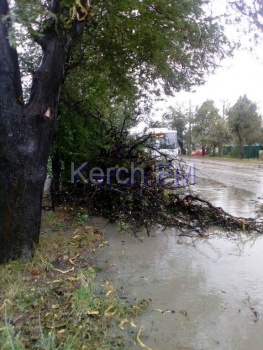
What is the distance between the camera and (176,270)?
4.25 meters

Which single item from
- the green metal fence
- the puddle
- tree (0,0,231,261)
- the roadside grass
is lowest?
the roadside grass

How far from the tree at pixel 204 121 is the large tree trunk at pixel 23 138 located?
36.6 meters

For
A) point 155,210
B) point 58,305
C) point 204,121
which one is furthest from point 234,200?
point 204,121

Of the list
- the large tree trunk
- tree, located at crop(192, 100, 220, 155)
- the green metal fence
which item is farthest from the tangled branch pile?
tree, located at crop(192, 100, 220, 155)

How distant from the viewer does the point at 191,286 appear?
376cm

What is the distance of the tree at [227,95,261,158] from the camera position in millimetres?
32531

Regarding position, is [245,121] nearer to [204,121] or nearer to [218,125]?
[218,125]

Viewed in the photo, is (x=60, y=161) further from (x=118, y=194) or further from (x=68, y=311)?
(x=68, y=311)

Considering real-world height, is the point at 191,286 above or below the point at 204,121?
below

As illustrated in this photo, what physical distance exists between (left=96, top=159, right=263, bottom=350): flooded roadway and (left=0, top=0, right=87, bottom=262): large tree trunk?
1.26m

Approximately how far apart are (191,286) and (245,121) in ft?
104

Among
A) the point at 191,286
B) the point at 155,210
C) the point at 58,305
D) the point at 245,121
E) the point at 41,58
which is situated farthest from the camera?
the point at 245,121

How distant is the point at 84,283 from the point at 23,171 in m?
1.62

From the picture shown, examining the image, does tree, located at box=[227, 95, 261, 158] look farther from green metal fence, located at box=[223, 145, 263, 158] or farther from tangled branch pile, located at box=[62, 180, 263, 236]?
tangled branch pile, located at box=[62, 180, 263, 236]
